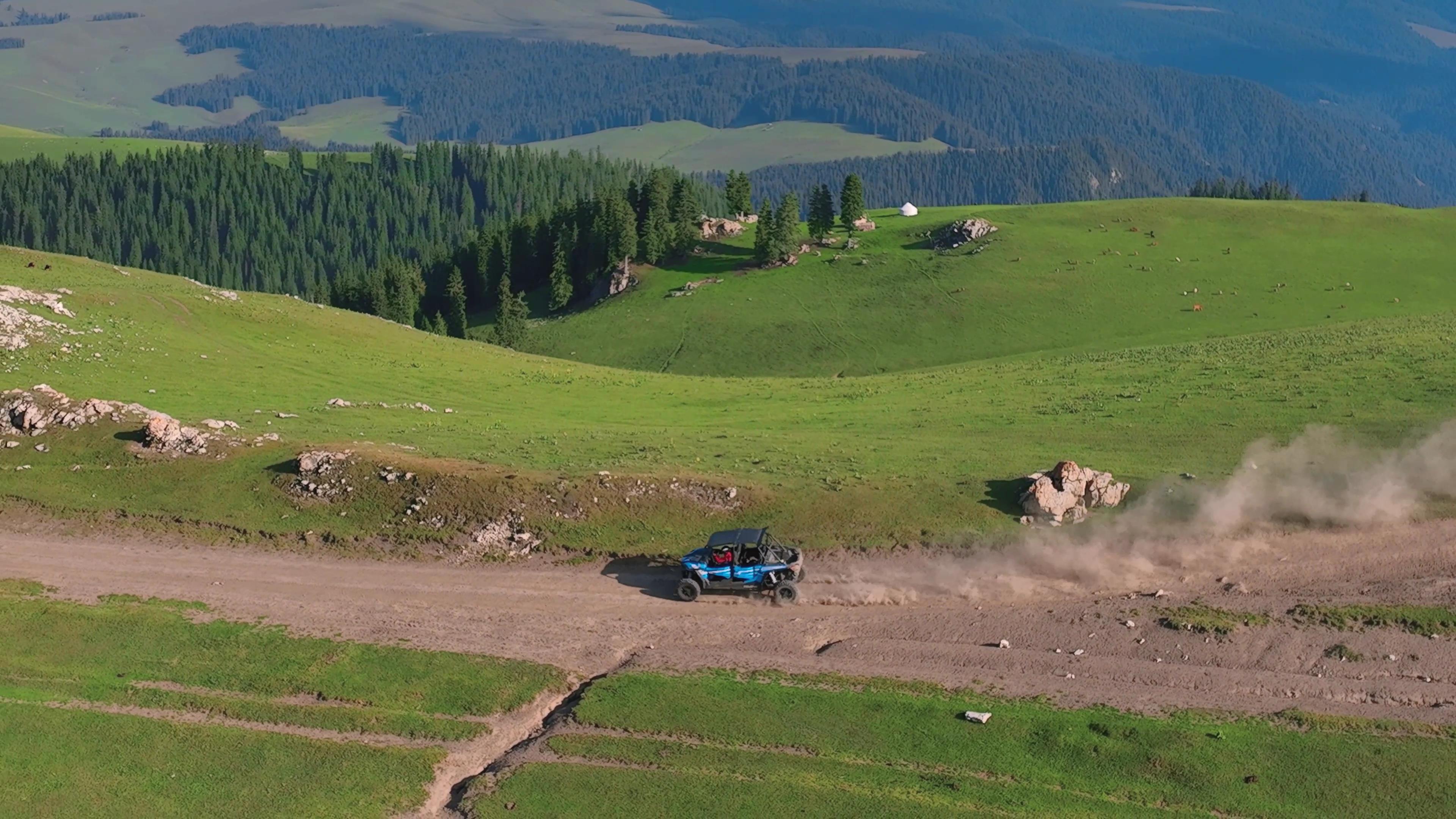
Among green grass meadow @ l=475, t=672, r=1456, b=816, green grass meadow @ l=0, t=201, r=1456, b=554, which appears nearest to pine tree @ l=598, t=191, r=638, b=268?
green grass meadow @ l=0, t=201, r=1456, b=554

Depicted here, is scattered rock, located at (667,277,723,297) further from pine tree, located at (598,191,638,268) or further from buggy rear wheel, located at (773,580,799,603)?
buggy rear wheel, located at (773,580,799,603)

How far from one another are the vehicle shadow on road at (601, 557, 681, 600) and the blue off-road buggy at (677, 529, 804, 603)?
3.00 feet

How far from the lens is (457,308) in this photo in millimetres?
152375

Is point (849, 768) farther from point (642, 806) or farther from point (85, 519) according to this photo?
point (85, 519)

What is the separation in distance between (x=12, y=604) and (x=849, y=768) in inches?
1158

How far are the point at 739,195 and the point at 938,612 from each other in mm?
126328

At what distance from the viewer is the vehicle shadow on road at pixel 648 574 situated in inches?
1688

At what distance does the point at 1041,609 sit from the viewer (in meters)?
39.6

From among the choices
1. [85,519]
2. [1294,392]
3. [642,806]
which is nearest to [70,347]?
[85,519]

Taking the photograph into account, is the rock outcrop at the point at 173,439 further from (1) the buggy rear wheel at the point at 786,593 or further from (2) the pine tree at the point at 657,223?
(2) the pine tree at the point at 657,223

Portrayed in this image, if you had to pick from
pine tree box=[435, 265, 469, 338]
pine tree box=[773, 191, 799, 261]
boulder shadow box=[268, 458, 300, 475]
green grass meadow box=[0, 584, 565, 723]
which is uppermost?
boulder shadow box=[268, 458, 300, 475]

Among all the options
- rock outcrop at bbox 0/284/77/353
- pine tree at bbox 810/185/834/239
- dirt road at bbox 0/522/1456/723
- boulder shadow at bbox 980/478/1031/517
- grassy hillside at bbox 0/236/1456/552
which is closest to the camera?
dirt road at bbox 0/522/1456/723

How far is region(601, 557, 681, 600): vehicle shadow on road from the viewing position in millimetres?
42875

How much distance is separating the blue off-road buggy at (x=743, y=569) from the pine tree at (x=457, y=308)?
107621 millimetres
